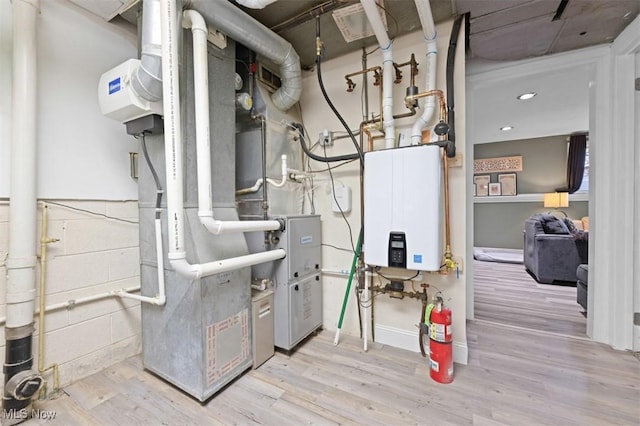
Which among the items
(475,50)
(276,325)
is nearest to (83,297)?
(276,325)

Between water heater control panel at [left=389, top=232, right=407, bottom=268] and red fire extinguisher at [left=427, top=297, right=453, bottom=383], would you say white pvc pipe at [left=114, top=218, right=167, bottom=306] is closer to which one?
water heater control panel at [left=389, top=232, right=407, bottom=268]

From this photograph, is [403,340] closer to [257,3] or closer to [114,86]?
[257,3]

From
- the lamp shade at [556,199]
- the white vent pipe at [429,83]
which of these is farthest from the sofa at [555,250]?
the white vent pipe at [429,83]

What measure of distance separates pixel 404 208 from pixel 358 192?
0.58 meters

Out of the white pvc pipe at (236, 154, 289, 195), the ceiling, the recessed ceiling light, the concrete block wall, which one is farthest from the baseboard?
the recessed ceiling light

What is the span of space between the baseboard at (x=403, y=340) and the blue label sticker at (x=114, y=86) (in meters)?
2.52

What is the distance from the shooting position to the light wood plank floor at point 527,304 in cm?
256

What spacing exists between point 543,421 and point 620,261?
1556mm

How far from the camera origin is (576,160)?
5.50 metres

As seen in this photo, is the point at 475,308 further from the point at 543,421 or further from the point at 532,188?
the point at 532,188

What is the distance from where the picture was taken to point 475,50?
85.4 inches

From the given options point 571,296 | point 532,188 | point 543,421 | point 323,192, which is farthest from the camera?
point 532,188

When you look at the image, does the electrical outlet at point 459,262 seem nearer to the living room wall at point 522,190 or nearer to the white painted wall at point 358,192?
the white painted wall at point 358,192

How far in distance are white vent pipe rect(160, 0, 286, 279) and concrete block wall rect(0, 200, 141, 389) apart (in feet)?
2.92
